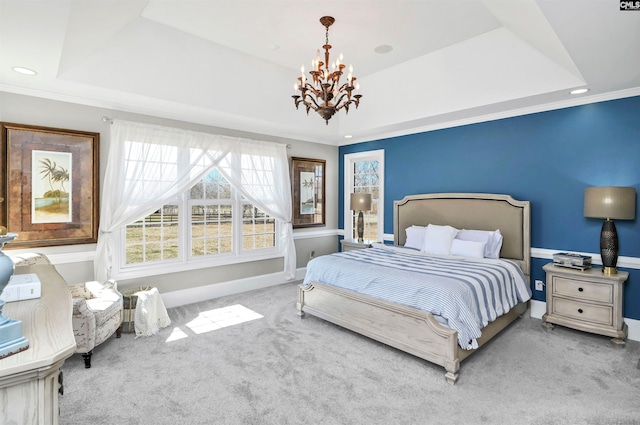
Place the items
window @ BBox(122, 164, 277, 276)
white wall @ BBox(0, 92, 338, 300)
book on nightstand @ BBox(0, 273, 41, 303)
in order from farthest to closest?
1. window @ BBox(122, 164, 277, 276)
2. white wall @ BBox(0, 92, 338, 300)
3. book on nightstand @ BBox(0, 273, 41, 303)

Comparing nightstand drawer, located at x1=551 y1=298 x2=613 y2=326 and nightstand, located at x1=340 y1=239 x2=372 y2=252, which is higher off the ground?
nightstand, located at x1=340 y1=239 x2=372 y2=252

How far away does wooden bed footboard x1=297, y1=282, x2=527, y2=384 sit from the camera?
2549mm

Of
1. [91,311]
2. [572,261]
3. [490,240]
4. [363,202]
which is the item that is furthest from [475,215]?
[91,311]

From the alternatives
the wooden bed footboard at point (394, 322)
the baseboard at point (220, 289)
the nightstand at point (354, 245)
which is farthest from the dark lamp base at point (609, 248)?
the baseboard at point (220, 289)

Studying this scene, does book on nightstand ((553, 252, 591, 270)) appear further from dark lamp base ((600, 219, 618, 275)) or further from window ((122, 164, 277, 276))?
window ((122, 164, 277, 276))

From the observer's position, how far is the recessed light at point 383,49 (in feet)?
12.2

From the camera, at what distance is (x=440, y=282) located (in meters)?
2.77

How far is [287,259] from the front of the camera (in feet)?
17.3

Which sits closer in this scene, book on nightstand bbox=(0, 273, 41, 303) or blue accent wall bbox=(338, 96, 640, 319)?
book on nightstand bbox=(0, 273, 41, 303)

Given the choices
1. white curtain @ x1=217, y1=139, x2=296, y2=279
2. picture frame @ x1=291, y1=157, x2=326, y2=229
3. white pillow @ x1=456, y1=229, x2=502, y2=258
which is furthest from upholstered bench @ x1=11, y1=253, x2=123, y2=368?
white pillow @ x1=456, y1=229, x2=502, y2=258

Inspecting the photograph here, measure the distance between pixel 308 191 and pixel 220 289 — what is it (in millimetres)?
2225

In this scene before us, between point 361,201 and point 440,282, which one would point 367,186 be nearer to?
point 361,201

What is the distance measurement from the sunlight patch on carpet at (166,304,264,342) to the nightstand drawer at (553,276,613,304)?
3.29m

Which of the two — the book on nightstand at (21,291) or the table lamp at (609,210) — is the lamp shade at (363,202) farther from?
the book on nightstand at (21,291)
